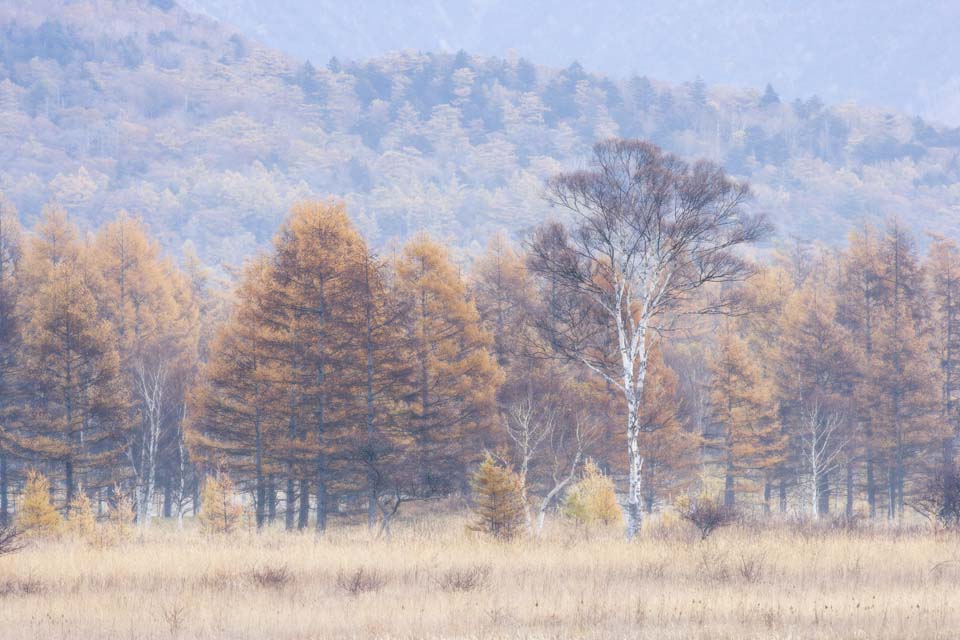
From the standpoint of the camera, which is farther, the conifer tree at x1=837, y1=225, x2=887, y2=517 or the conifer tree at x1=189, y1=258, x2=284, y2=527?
the conifer tree at x1=837, y1=225, x2=887, y2=517

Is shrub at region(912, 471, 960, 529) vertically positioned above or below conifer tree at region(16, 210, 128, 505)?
below

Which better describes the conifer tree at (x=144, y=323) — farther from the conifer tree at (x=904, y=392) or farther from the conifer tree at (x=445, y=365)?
the conifer tree at (x=904, y=392)

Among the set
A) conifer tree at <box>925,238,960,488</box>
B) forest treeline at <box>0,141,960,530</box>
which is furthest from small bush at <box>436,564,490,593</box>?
conifer tree at <box>925,238,960,488</box>

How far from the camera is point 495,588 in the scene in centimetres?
1251

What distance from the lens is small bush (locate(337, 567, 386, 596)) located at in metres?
12.5

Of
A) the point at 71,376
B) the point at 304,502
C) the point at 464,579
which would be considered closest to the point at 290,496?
the point at 304,502

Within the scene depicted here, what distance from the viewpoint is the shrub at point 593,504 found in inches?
1037

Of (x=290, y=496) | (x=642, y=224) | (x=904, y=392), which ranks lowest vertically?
(x=290, y=496)

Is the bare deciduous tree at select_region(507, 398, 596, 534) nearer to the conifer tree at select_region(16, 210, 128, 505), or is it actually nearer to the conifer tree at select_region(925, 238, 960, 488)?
the conifer tree at select_region(16, 210, 128, 505)

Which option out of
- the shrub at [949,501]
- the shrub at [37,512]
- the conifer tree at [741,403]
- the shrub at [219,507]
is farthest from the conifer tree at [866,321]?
the shrub at [37,512]

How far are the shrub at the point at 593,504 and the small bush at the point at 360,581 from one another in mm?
12637

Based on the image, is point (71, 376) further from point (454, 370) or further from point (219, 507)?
point (454, 370)

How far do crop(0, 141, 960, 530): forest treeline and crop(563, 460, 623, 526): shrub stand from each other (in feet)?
5.84

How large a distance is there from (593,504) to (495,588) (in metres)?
15.2
